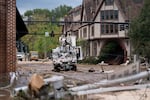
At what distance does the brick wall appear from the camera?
48.8 ft

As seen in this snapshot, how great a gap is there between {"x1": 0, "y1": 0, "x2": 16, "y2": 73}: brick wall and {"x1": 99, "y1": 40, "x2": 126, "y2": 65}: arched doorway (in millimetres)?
49428

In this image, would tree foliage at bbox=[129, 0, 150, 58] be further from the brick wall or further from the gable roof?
the brick wall

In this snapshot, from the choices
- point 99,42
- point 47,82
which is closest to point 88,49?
point 99,42

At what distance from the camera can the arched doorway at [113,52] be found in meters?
65.2

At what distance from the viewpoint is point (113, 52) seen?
224ft

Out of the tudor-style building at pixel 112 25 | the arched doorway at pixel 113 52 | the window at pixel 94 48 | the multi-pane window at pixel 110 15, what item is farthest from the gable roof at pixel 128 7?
the window at pixel 94 48

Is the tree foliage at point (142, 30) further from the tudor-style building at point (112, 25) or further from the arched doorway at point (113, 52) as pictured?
the tudor-style building at point (112, 25)

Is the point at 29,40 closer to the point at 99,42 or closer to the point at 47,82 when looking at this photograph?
the point at 99,42

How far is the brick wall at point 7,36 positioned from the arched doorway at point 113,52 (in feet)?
162

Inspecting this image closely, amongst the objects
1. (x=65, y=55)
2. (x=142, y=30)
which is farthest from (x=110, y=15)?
(x=65, y=55)

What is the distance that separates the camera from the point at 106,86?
47.4 feet

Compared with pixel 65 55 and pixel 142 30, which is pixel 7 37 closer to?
pixel 65 55

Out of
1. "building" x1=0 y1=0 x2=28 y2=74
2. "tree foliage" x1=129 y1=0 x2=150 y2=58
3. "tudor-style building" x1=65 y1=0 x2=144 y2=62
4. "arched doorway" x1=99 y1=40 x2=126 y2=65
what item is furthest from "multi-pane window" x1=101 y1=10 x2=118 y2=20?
"building" x1=0 y1=0 x2=28 y2=74

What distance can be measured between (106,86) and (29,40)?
8962cm
